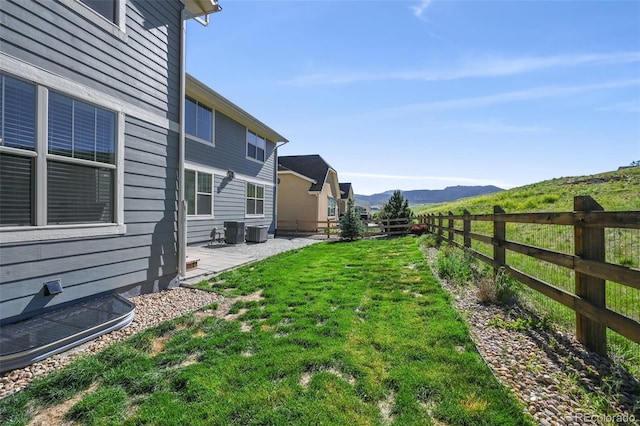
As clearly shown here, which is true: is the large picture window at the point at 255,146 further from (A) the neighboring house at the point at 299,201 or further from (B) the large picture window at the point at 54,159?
(B) the large picture window at the point at 54,159

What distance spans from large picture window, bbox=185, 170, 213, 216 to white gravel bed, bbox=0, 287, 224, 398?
17.0 feet

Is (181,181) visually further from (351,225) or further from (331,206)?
(331,206)

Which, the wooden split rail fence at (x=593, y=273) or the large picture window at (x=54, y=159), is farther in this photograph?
the large picture window at (x=54, y=159)

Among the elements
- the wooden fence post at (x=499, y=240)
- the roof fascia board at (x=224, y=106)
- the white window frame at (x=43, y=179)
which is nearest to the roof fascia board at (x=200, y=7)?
the roof fascia board at (x=224, y=106)

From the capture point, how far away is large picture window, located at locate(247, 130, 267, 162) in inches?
548

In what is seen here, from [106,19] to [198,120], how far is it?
20.4ft

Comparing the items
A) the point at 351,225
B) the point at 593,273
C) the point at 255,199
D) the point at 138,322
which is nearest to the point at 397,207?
the point at 351,225

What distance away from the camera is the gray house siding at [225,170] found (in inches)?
408

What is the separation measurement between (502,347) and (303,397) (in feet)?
6.70

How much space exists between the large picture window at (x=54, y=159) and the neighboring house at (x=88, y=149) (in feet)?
0.04

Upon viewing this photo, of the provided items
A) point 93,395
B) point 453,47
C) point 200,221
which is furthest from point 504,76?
point 93,395

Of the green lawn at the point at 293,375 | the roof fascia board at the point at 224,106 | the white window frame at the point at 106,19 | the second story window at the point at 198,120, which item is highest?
the roof fascia board at the point at 224,106

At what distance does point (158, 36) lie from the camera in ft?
17.4

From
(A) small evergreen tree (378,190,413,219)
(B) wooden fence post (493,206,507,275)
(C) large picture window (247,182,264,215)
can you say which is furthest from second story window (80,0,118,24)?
(A) small evergreen tree (378,190,413,219)
